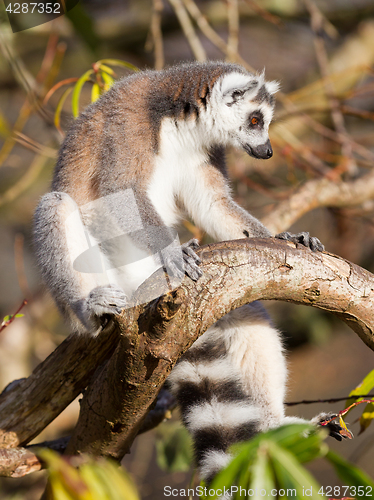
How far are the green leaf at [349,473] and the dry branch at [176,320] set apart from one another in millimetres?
587

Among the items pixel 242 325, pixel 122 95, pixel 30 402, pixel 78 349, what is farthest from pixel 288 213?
pixel 30 402

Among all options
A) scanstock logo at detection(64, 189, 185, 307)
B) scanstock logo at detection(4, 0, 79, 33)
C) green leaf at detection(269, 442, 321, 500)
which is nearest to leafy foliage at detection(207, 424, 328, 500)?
green leaf at detection(269, 442, 321, 500)

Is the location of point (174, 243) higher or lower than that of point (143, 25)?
lower

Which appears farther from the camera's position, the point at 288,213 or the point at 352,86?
the point at 352,86

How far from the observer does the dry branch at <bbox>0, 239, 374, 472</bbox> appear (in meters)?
1.37

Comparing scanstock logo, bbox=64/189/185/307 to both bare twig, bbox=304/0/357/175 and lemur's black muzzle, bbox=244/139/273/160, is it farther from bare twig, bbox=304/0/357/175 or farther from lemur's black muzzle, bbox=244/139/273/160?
bare twig, bbox=304/0/357/175

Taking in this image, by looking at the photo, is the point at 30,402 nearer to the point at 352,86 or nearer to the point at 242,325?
the point at 242,325

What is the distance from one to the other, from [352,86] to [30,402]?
176 inches

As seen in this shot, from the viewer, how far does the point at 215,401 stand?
1976 millimetres

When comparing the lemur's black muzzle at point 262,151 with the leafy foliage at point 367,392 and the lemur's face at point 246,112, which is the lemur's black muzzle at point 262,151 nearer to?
the lemur's face at point 246,112

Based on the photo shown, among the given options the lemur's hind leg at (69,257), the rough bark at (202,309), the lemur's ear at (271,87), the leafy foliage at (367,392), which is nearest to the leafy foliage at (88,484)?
the rough bark at (202,309)

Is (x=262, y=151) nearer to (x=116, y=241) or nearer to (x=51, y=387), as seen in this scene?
(x=116, y=241)

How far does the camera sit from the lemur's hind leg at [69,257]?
1.98 m

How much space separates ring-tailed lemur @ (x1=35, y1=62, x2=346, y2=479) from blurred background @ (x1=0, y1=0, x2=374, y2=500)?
46 centimetres
